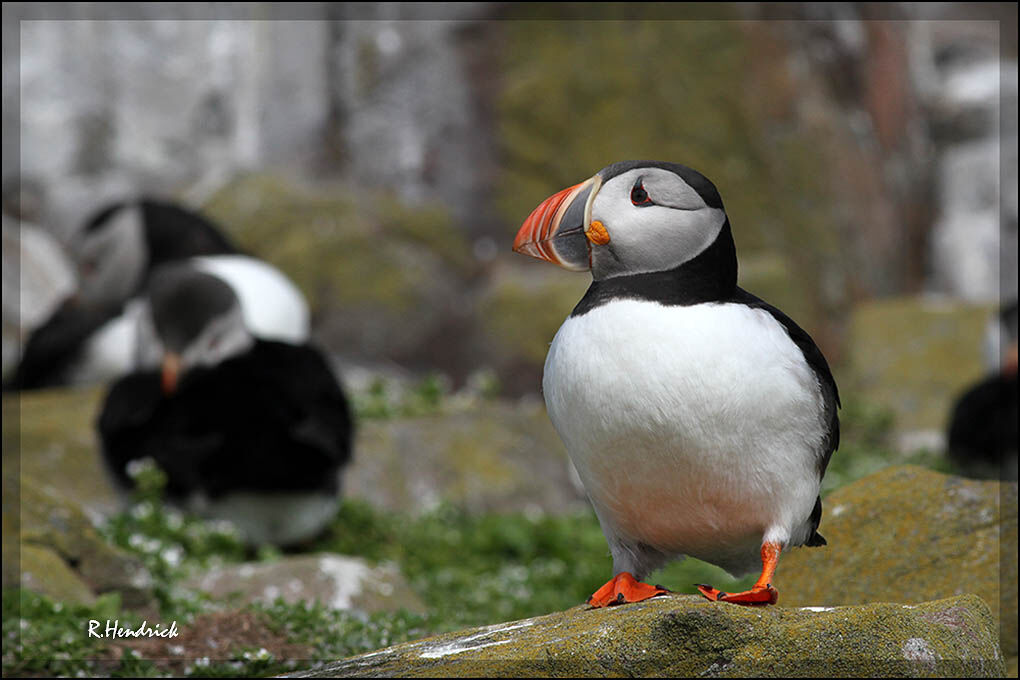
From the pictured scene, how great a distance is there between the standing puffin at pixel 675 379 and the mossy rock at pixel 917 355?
24.9 feet

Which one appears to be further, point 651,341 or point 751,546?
point 751,546

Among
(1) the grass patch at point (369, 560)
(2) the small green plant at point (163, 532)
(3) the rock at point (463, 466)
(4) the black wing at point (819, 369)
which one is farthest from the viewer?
(3) the rock at point (463, 466)

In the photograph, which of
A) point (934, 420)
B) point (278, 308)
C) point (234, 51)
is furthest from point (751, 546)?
point (234, 51)

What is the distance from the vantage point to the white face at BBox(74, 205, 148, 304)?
9.38m

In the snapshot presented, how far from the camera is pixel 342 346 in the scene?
40.5 feet

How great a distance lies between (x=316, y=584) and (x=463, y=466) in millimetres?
3589

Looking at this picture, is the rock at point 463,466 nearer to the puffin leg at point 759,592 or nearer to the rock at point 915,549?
the rock at point 915,549

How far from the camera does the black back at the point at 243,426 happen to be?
21.6ft

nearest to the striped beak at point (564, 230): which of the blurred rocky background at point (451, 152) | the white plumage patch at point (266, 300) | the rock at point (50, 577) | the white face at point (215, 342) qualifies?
the rock at point (50, 577)

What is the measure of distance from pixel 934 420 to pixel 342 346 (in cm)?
578

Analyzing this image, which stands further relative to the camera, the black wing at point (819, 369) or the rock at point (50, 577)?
the rock at point (50, 577)

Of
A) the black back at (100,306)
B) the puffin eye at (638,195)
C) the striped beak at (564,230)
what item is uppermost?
the puffin eye at (638,195)

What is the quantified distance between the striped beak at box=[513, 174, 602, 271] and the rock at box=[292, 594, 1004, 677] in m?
1.01

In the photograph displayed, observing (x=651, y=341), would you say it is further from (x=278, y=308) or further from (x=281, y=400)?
(x=278, y=308)
